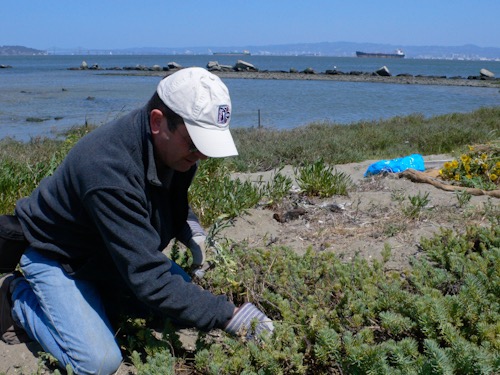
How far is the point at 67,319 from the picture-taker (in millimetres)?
3021

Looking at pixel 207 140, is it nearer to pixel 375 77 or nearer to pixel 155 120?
pixel 155 120

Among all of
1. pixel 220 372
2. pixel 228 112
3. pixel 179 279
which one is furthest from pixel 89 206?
pixel 220 372

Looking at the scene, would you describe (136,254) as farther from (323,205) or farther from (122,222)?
(323,205)

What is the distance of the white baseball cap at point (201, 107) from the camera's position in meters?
2.51

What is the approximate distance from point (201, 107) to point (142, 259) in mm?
715

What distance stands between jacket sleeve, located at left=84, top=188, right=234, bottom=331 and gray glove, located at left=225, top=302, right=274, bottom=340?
0.28 ft

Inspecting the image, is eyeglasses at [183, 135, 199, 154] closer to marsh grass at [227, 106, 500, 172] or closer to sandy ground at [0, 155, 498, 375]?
sandy ground at [0, 155, 498, 375]

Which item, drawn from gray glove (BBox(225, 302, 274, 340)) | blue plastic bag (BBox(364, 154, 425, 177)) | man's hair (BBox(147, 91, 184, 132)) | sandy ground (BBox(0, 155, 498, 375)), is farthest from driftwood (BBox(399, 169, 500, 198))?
man's hair (BBox(147, 91, 184, 132))

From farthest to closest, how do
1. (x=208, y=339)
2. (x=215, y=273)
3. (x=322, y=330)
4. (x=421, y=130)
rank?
(x=421, y=130) → (x=215, y=273) → (x=208, y=339) → (x=322, y=330)

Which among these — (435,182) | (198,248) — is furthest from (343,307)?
(435,182)

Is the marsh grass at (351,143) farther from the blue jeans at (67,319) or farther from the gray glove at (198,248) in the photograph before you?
the blue jeans at (67,319)

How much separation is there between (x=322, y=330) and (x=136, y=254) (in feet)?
2.84

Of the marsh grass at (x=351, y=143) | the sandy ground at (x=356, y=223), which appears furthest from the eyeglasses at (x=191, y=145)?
the marsh grass at (x=351, y=143)

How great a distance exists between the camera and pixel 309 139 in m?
11.7
